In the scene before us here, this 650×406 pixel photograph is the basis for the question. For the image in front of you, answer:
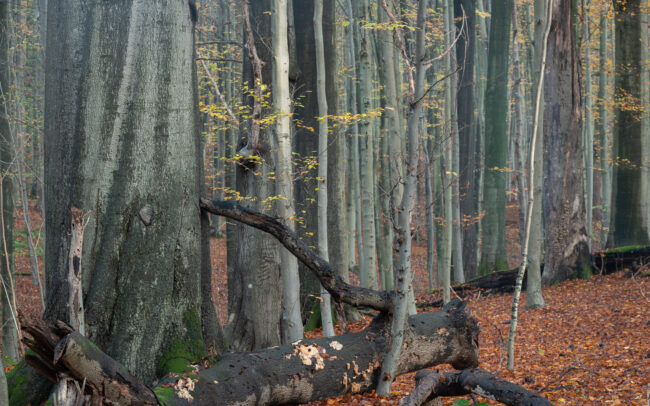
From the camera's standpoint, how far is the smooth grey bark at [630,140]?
1330 cm

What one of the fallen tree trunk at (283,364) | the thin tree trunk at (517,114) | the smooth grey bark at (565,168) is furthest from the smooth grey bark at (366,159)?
the fallen tree trunk at (283,364)

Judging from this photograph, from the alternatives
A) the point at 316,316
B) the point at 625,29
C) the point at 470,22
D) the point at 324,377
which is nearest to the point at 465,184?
the point at 470,22

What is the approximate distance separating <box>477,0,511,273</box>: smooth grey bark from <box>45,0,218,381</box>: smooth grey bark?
12475 mm

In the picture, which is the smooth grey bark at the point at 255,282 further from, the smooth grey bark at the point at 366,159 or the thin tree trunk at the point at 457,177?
the thin tree trunk at the point at 457,177

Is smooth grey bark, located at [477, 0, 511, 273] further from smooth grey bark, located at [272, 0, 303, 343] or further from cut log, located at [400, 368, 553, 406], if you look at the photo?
cut log, located at [400, 368, 553, 406]

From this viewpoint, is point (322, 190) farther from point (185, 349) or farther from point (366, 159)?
point (185, 349)

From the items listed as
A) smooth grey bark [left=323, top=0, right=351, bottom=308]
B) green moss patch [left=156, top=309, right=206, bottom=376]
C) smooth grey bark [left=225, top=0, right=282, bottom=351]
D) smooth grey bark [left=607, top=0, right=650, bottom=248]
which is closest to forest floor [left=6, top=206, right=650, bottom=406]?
green moss patch [left=156, top=309, right=206, bottom=376]

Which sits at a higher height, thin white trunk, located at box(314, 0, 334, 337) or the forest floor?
thin white trunk, located at box(314, 0, 334, 337)

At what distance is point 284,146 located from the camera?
6.50m

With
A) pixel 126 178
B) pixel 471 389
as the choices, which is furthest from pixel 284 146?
pixel 471 389

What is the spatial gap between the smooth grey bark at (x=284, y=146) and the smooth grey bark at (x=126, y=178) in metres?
2.04

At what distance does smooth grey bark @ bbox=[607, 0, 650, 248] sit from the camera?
43.6ft

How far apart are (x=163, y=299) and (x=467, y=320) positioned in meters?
2.82

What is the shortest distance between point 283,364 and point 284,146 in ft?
9.99
